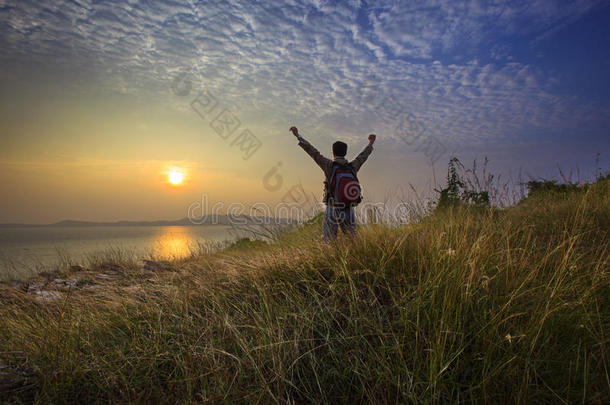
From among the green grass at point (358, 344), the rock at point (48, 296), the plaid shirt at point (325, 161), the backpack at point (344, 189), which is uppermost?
the plaid shirt at point (325, 161)

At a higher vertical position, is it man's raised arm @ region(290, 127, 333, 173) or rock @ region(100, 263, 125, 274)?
man's raised arm @ region(290, 127, 333, 173)

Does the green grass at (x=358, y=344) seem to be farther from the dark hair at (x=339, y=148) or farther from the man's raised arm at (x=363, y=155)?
the man's raised arm at (x=363, y=155)

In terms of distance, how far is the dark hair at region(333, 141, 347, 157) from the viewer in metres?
6.14

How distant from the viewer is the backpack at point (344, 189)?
Answer: 5.78 metres

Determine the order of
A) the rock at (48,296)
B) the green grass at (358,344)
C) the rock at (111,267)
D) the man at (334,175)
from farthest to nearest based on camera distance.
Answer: the rock at (111,267)
the man at (334,175)
the rock at (48,296)
the green grass at (358,344)

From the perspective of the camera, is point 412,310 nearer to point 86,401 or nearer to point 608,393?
point 608,393

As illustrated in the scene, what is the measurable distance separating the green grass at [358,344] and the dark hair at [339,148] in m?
3.05

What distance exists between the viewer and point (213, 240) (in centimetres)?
1082

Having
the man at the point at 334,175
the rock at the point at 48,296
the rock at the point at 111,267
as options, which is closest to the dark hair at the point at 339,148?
the man at the point at 334,175

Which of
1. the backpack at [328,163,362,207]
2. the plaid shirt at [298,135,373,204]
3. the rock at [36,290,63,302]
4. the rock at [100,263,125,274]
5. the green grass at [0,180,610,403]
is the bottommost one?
the rock at [100,263,125,274]

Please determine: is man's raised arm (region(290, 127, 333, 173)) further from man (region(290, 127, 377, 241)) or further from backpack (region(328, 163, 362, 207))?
backpack (region(328, 163, 362, 207))

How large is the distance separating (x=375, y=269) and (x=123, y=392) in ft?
7.95

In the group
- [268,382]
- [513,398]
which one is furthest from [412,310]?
[268,382]

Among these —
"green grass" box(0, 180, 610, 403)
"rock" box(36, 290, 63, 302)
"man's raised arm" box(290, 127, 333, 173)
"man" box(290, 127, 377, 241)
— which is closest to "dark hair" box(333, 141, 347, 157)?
"man" box(290, 127, 377, 241)
